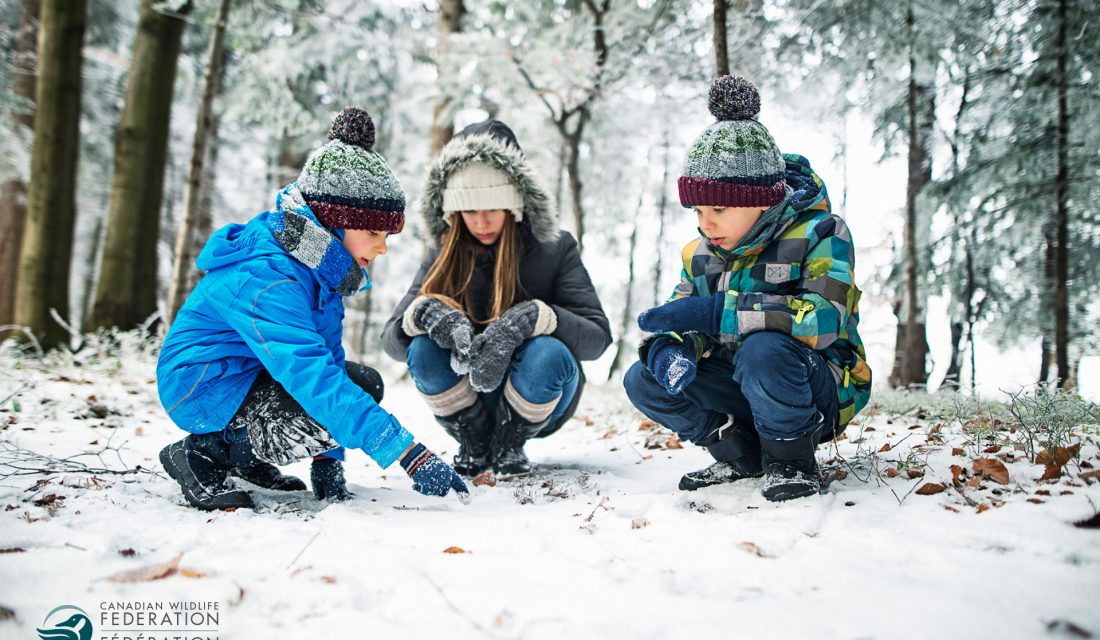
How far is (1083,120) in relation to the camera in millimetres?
5148

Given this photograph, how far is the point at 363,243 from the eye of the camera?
2.50m

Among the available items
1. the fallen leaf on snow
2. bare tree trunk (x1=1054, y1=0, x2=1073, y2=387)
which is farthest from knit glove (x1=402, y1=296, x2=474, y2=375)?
bare tree trunk (x1=1054, y1=0, x2=1073, y2=387)

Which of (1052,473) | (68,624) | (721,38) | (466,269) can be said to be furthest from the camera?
(721,38)

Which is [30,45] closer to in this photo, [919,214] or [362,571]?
[362,571]

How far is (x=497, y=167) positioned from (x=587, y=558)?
206cm

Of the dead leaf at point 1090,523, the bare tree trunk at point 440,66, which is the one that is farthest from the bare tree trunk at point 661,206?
the dead leaf at point 1090,523

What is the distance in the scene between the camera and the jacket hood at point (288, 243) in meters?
2.28

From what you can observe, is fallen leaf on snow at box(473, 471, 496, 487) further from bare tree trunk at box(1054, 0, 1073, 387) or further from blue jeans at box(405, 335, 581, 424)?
bare tree trunk at box(1054, 0, 1073, 387)

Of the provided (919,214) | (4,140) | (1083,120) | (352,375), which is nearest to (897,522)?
(352,375)

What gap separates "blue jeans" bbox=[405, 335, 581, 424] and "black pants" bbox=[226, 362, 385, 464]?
768mm

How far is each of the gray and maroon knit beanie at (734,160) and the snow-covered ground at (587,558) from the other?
3.56 feet

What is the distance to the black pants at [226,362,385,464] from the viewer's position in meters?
2.27

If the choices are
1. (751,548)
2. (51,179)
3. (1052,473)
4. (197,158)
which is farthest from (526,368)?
(51,179)

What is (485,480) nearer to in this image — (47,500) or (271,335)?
(271,335)
